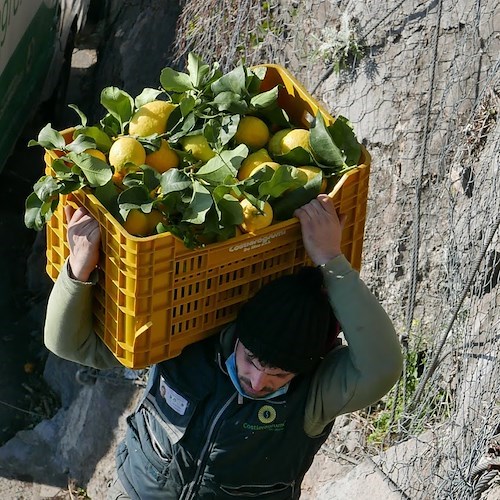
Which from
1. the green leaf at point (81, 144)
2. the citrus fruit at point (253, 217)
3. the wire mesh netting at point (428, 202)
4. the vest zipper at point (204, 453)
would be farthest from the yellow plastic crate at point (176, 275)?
the wire mesh netting at point (428, 202)

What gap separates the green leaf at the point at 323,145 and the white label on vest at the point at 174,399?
0.84m

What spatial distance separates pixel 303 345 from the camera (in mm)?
2566

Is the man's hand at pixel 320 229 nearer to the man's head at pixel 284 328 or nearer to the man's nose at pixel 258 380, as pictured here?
the man's head at pixel 284 328

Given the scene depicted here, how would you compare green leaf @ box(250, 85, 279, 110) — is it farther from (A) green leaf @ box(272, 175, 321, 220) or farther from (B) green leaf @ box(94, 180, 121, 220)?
(B) green leaf @ box(94, 180, 121, 220)

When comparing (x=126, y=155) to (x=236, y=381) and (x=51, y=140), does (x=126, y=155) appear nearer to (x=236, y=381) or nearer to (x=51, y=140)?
(x=51, y=140)

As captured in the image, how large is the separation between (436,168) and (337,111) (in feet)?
2.65

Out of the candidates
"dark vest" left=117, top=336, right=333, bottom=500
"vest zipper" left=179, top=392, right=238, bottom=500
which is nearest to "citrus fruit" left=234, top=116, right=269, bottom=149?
"dark vest" left=117, top=336, right=333, bottom=500

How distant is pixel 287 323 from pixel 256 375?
0.19 metres

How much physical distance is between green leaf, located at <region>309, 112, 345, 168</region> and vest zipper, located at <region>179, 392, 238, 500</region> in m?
0.76

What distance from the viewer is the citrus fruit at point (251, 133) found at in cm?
277

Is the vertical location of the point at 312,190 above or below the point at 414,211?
above

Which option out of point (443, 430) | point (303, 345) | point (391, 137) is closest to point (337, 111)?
point (391, 137)

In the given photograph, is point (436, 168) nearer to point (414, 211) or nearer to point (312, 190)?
point (414, 211)

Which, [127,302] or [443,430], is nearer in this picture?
[127,302]
